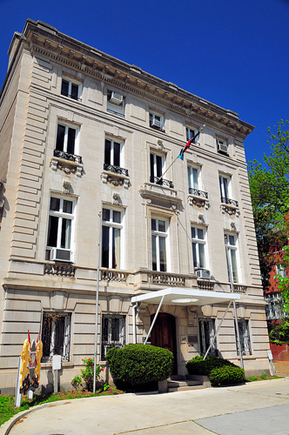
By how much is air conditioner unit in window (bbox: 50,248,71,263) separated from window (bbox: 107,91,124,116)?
9291 mm

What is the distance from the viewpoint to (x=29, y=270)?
1455cm

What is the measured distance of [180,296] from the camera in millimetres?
15828

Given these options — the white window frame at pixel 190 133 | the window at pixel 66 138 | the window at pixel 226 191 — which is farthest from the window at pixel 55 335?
the white window frame at pixel 190 133

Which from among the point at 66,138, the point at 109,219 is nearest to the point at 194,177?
the point at 109,219

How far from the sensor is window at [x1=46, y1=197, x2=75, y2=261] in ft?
51.1

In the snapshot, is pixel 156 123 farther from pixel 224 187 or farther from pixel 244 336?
pixel 244 336

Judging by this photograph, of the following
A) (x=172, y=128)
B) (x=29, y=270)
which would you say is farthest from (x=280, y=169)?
(x=29, y=270)

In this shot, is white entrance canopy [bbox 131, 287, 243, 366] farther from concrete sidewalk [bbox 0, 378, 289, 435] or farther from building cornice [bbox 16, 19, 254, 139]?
building cornice [bbox 16, 19, 254, 139]

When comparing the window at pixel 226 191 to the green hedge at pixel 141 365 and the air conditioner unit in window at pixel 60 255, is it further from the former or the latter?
the green hedge at pixel 141 365

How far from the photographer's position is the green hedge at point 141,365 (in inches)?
520

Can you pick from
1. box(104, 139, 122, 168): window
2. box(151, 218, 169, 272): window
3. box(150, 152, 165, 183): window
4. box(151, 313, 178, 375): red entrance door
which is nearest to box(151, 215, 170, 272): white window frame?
box(151, 218, 169, 272): window

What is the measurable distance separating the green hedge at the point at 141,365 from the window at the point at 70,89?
13650 millimetres

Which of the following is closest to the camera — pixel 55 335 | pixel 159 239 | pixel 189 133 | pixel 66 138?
pixel 55 335

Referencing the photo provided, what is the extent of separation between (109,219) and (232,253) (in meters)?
9.37
